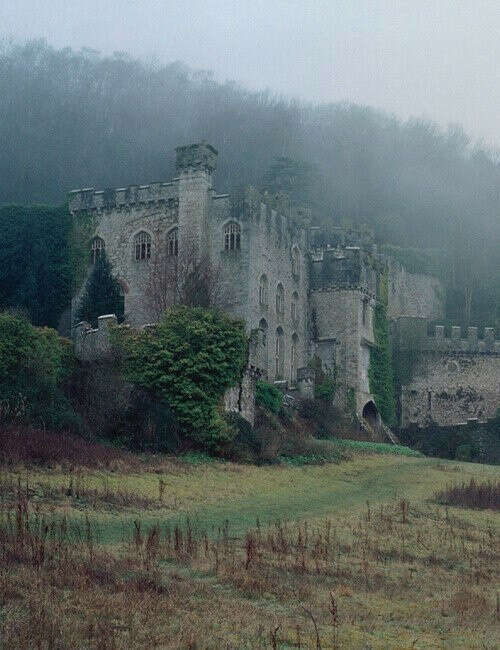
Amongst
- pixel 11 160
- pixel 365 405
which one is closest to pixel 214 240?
pixel 365 405

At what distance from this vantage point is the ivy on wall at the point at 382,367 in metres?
48.7

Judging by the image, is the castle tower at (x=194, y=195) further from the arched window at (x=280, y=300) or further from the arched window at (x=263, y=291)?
the arched window at (x=280, y=300)

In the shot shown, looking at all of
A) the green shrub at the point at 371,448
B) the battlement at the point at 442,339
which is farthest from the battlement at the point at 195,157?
the battlement at the point at 442,339

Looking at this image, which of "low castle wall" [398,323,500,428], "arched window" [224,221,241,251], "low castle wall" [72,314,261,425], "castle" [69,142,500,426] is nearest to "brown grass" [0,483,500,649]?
"low castle wall" [72,314,261,425]

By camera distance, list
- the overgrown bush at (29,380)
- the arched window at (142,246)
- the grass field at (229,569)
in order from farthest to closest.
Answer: the arched window at (142,246) → the overgrown bush at (29,380) → the grass field at (229,569)

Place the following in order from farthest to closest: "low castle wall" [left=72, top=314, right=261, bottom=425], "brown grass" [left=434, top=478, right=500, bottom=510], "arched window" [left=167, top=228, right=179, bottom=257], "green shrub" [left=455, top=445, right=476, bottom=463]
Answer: "arched window" [left=167, top=228, right=179, bottom=257], "green shrub" [left=455, top=445, right=476, bottom=463], "low castle wall" [left=72, top=314, right=261, bottom=425], "brown grass" [left=434, top=478, right=500, bottom=510]

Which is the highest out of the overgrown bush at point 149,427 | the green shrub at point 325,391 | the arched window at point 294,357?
the arched window at point 294,357

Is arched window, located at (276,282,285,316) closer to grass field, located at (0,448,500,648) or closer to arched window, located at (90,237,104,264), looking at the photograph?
arched window, located at (90,237,104,264)

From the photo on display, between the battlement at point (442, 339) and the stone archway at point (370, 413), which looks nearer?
the stone archway at point (370, 413)

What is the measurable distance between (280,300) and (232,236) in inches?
174

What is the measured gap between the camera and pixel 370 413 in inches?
1907

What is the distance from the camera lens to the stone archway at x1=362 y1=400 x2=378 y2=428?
47.9 m

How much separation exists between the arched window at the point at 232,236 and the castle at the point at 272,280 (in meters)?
0.04

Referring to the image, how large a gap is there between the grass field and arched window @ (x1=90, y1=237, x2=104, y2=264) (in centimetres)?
2445
